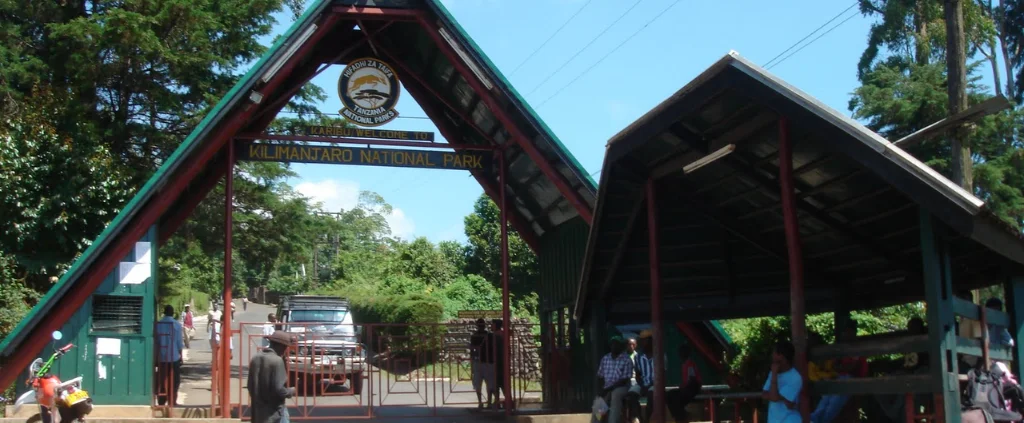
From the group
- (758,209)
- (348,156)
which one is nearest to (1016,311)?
(758,209)

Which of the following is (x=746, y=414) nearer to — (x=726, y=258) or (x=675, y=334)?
(x=726, y=258)

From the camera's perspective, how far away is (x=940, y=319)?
24.5ft

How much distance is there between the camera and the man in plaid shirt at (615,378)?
12.9 metres

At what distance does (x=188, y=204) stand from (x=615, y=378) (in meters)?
8.26

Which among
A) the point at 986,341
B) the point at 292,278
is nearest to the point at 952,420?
the point at 986,341

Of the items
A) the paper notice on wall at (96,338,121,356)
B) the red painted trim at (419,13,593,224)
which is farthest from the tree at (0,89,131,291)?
the red painted trim at (419,13,593,224)

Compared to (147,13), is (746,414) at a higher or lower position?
lower

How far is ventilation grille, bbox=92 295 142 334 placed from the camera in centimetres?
1520

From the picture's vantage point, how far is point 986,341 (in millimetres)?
8523

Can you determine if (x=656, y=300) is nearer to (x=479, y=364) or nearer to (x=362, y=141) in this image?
(x=479, y=364)

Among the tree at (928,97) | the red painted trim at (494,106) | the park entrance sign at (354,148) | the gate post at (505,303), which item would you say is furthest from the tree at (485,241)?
the red painted trim at (494,106)

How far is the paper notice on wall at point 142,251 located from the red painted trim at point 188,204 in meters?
1.24

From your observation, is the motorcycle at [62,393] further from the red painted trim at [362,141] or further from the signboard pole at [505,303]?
the signboard pole at [505,303]

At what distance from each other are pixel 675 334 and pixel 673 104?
10162mm
